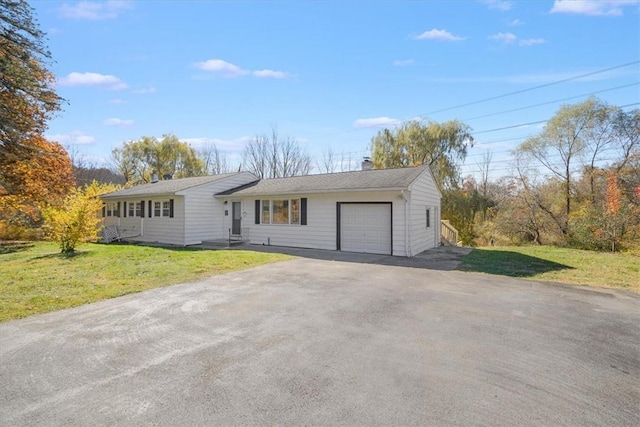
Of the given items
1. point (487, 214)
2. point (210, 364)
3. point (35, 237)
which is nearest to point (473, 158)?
Answer: point (487, 214)

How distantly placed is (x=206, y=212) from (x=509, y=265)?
13.2 m

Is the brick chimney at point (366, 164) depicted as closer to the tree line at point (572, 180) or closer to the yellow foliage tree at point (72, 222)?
the tree line at point (572, 180)

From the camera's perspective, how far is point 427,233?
1421 cm

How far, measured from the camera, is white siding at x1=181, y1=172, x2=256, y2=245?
15.7 metres

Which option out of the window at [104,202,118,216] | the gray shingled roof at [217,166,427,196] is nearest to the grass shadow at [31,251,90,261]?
the gray shingled roof at [217,166,427,196]

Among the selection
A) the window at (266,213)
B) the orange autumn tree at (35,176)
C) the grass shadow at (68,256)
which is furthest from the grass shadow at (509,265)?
the orange autumn tree at (35,176)

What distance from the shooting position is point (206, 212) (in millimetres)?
16531

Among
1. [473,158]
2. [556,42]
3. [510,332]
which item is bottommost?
[510,332]

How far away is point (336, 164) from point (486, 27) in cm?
2508

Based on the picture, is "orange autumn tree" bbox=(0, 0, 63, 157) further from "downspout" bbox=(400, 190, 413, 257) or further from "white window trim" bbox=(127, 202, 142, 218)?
"downspout" bbox=(400, 190, 413, 257)

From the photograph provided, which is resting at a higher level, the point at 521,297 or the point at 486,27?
the point at 486,27

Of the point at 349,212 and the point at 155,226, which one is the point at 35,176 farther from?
the point at 349,212

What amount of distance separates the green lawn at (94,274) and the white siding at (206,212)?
297cm

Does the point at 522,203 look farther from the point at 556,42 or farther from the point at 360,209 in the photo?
the point at 360,209
